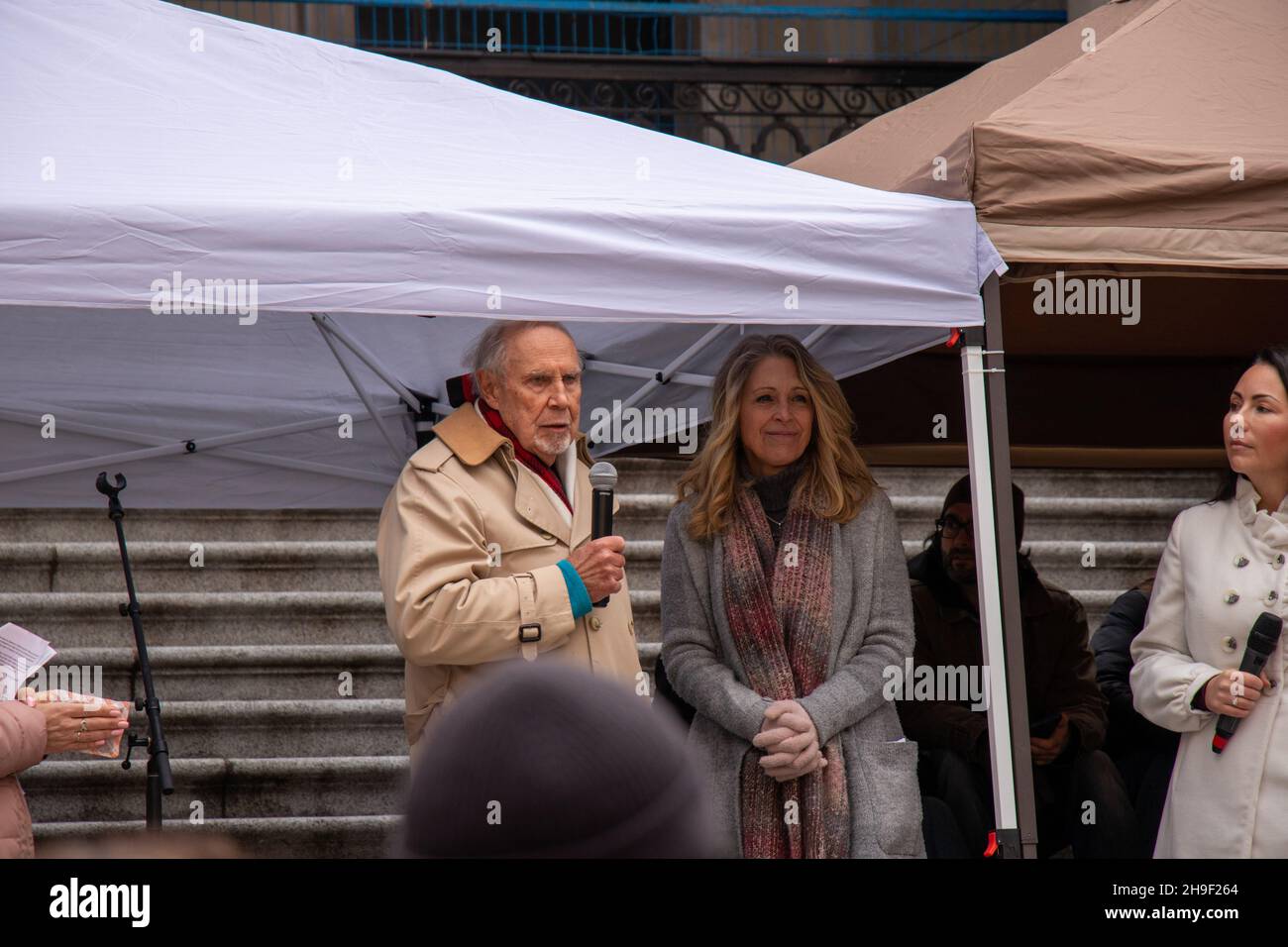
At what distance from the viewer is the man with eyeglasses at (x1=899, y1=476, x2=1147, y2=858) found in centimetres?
436

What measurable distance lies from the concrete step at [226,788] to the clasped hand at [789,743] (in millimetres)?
2246

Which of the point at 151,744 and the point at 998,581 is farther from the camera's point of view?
the point at 151,744

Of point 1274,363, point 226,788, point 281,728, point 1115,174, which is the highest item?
point 1115,174

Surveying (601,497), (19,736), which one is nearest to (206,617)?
(19,736)

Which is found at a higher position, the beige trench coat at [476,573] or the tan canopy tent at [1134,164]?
the tan canopy tent at [1134,164]

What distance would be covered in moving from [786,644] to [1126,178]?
141cm

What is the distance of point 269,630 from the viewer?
20.9 ft

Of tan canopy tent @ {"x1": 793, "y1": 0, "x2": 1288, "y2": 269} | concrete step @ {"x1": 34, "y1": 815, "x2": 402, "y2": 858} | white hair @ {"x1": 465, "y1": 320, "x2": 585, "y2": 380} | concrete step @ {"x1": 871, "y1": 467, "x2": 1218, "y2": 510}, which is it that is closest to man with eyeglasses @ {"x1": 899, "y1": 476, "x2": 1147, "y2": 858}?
tan canopy tent @ {"x1": 793, "y1": 0, "x2": 1288, "y2": 269}

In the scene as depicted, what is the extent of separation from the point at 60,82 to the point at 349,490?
190cm

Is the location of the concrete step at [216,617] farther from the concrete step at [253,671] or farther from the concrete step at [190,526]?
the concrete step at [190,526]

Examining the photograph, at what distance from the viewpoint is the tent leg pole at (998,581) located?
11.9ft

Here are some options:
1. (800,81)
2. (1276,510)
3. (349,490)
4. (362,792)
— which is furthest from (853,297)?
(800,81)

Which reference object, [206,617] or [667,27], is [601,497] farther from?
[667,27]

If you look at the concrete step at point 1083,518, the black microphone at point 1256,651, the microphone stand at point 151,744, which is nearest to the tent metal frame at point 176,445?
the microphone stand at point 151,744
